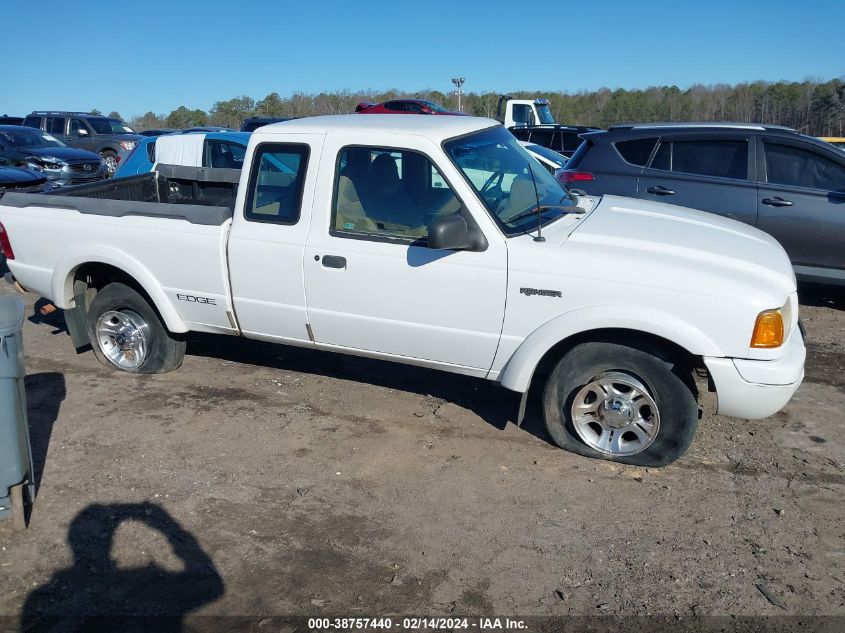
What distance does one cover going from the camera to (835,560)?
364 centimetres

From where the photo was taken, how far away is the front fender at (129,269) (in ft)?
17.9

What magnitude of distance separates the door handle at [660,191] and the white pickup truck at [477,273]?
224 centimetres

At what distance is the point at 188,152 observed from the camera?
35.5 feet

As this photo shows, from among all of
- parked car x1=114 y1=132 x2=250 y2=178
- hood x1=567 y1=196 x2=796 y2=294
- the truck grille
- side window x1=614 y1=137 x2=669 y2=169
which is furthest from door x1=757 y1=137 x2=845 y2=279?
the truck grille

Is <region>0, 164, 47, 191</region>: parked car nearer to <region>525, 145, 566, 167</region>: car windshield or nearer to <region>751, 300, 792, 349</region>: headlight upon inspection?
<region>525, 145, 566, 167</region>: car windshield

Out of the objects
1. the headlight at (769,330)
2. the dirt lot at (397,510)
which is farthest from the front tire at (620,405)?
the headlight at (769,330)

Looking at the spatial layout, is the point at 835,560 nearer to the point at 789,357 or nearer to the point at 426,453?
the point at 789,357

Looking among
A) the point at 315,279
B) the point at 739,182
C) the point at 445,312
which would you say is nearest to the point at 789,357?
the point at 445,312

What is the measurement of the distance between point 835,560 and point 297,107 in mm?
50371

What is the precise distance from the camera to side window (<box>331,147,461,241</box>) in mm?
4648

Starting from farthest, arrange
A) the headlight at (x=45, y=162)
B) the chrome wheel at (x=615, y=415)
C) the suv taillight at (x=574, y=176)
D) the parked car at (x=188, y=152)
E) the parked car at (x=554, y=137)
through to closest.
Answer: the parked car at (x=554, y=137) < the headlight at (x=45, y=162) < the parked car at (x=188, y=152) < the suv taillight at (x=574, y=176) < the chrome wheel at (x=615, y=415)

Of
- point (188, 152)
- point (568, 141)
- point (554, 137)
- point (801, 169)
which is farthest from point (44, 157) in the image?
point (801, 169)

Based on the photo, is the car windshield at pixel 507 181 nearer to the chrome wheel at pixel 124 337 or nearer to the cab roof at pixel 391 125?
the cab roof at pixel 391 125

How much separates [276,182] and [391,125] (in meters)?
0.87
